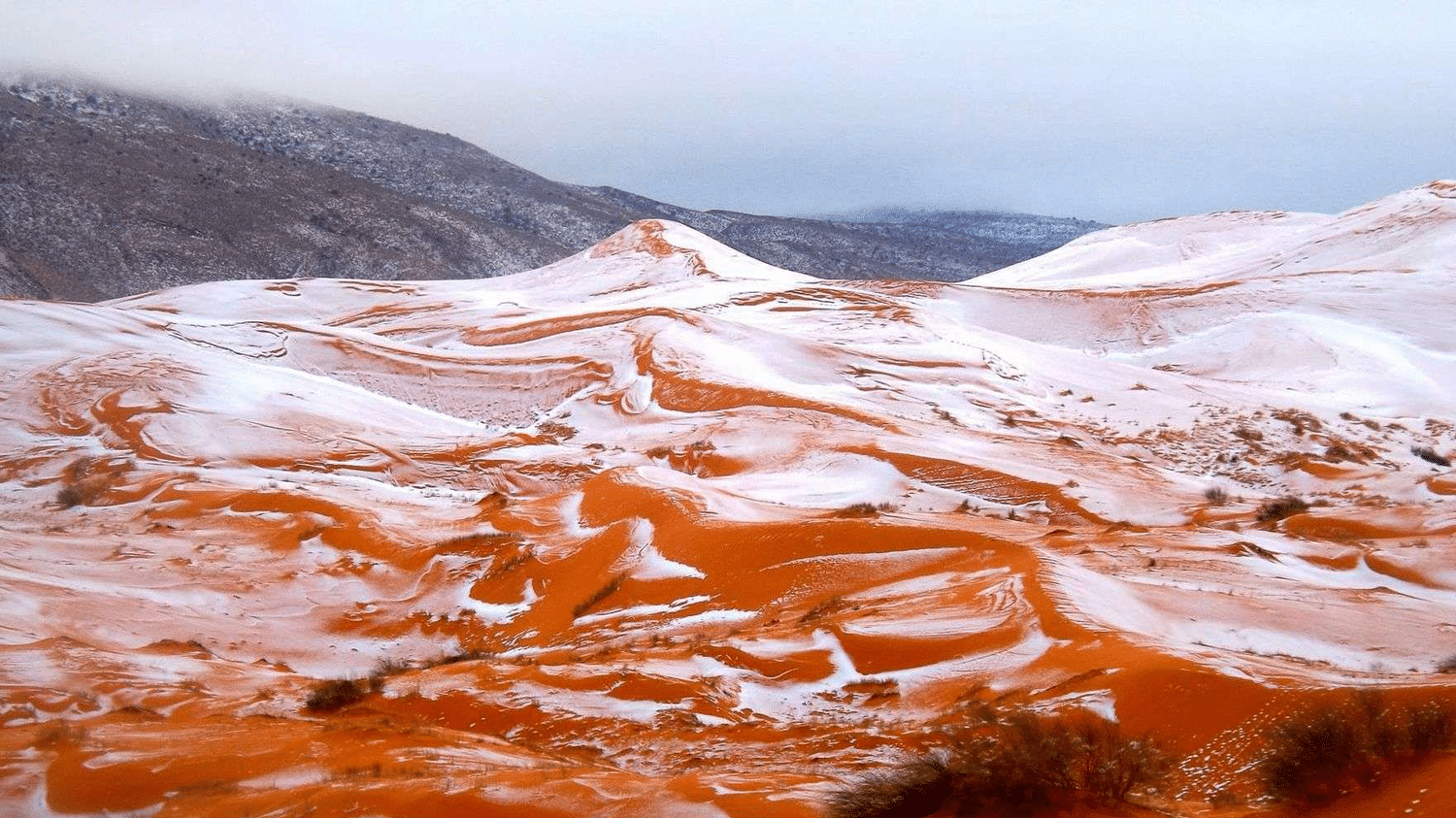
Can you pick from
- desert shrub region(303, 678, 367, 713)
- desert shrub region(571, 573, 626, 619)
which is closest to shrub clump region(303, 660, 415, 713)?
desert shrub region(303, 678, 367, 713)

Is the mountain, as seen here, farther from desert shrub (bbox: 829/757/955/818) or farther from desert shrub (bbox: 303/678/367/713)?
desert shrub (bbox: 829/757/955/818)

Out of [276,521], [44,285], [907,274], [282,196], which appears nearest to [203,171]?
[282,196]

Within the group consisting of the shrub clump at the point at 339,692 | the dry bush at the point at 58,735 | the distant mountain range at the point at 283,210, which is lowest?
the shrub clump at the point at 339,692

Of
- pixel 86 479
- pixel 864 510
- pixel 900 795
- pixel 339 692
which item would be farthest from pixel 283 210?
pixel 900 795

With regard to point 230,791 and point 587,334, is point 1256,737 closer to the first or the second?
point 230,791

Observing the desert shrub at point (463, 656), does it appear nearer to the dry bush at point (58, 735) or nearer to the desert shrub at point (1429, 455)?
the dry bush at point (58, 735)

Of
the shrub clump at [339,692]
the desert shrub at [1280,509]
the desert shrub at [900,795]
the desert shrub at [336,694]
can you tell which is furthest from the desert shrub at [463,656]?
the desert shrub at [1280,509]
